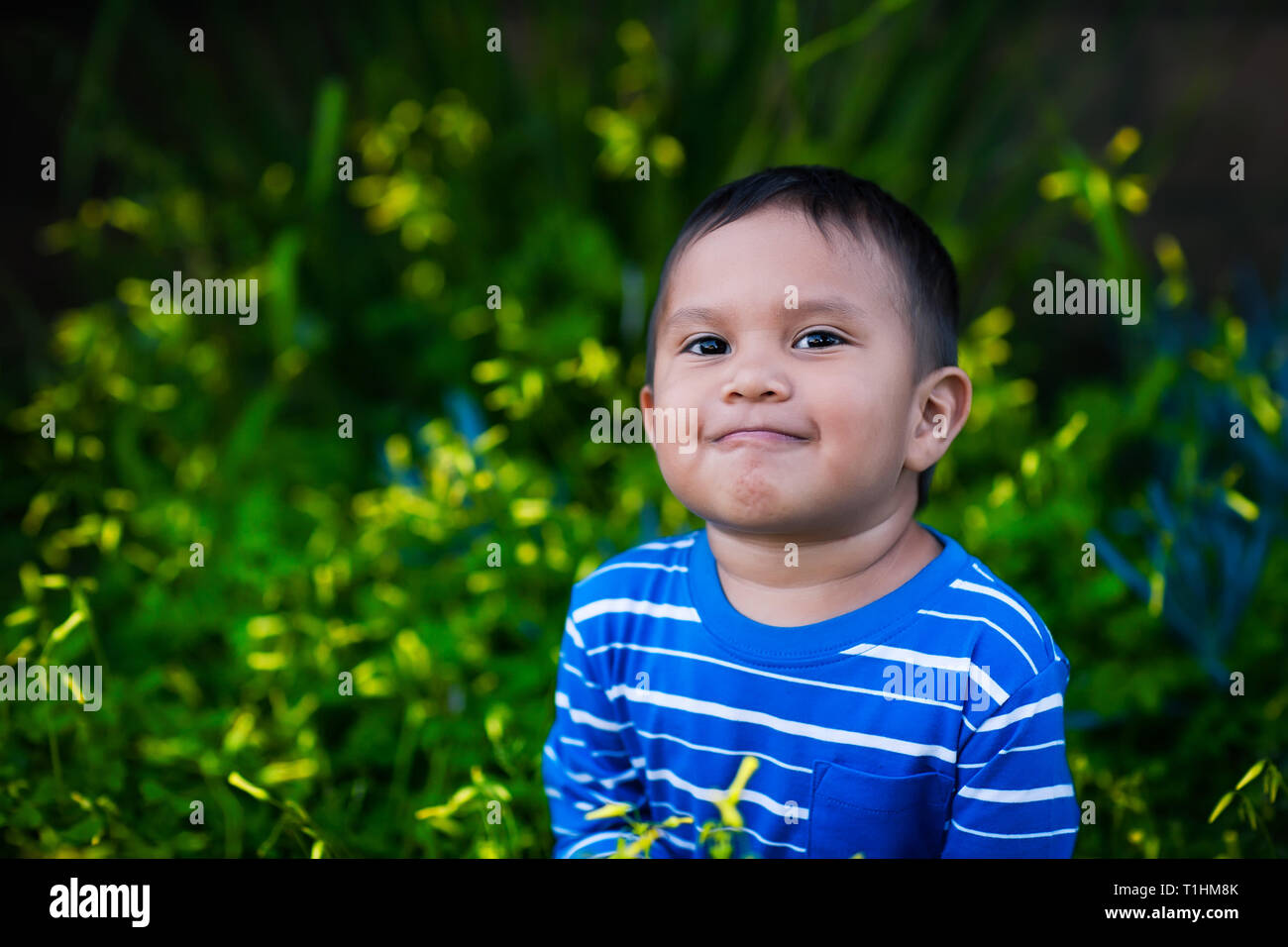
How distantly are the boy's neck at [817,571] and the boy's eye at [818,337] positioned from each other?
0.18 meters

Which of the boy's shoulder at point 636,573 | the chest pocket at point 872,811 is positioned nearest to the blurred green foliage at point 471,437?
the boy's shoulder at point 636,573

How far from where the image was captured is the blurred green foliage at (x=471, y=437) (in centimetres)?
143

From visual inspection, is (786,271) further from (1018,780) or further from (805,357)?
(1018,780)

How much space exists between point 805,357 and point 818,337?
3 cm

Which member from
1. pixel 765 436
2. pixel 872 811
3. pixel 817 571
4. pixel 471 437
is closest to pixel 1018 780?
pixel 872 811

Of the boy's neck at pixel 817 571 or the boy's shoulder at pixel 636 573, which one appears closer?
the boy's neck at pixel 817 571

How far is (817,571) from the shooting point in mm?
984

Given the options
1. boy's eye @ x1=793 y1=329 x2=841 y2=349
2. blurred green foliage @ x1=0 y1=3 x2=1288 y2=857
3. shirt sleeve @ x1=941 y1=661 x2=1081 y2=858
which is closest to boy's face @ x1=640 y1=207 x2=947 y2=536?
boy's eye @ x1=793 y1=329 x2=841 y2=349

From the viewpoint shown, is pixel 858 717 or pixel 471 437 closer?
pixel 858 717

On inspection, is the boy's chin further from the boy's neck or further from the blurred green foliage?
the blurred green foliage

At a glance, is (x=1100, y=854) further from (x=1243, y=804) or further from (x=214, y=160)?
(x=214, y=160)

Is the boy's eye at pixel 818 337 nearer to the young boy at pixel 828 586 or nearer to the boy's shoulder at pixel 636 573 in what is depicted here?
the young boy at pixel 828 586

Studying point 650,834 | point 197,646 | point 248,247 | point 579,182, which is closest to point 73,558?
point 197,646

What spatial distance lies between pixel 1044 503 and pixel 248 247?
5.50 feet
